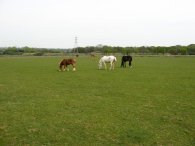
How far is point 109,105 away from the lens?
10547 mm

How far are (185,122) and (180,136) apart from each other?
1214mm

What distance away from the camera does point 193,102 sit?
11.1 metres

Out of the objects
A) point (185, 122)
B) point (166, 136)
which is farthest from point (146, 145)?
point (185, 122)

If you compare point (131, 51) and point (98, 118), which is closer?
point (98, 118)

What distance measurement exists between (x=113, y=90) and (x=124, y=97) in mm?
2032

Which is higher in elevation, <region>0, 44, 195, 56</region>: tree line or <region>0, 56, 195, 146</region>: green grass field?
<region>0, 44, 195, 56</region>: tree line

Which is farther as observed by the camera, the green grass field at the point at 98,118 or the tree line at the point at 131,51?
the tree line at the point at 131,51

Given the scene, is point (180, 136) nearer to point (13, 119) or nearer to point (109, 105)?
point (109, 105)

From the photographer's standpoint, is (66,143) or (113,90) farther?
(113,90)

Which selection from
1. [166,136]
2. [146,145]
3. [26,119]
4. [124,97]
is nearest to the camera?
[146,145]

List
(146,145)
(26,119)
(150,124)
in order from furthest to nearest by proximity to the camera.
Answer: (26,119) < (150,124) < (146,145)

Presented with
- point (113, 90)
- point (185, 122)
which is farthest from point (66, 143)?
point (113, 90)

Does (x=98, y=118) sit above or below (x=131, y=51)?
below

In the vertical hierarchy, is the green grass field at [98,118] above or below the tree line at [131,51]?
below
